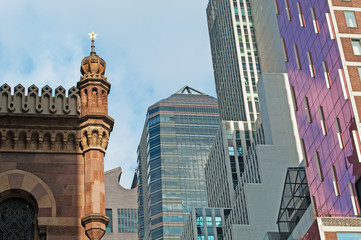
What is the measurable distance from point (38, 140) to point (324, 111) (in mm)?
48192

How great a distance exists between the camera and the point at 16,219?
110ft

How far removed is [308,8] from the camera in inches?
3243

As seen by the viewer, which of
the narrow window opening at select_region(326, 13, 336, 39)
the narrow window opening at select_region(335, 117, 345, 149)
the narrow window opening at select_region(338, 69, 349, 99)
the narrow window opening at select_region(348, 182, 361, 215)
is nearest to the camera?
the narrow window opening at select_region(348, 182, 361, 215)

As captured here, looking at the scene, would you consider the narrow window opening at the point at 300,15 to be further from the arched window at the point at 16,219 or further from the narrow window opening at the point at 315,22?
the arched window at the point at 16,219

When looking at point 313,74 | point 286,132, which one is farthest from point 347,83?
point 286,132

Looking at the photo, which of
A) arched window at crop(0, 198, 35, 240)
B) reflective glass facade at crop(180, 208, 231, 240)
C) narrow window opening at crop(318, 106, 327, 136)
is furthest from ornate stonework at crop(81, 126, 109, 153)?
reflective glass facade at crop(180, 208, 231, 240)

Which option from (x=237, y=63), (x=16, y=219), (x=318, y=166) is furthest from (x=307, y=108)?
(x=237, y=63)

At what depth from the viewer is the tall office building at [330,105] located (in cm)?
6900

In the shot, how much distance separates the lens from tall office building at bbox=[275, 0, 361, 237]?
226ft

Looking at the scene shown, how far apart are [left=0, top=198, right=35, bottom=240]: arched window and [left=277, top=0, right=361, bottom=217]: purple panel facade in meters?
42.4

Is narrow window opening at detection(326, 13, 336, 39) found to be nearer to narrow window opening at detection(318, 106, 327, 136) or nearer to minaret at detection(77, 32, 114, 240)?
narrow window opening at detection(318, 106, 327, 136)

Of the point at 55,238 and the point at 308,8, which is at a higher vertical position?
the point at 308,8

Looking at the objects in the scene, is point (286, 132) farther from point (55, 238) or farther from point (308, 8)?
point (55, 238)

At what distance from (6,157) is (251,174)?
104 m
